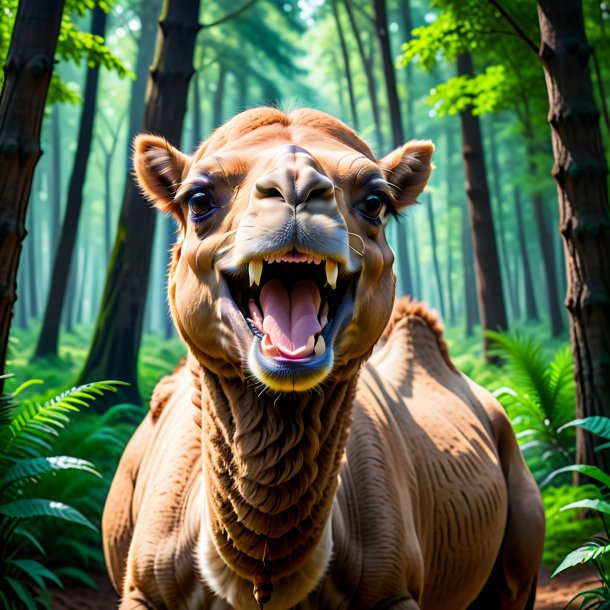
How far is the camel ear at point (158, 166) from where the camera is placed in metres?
2.91

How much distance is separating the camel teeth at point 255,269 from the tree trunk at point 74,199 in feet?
40.6

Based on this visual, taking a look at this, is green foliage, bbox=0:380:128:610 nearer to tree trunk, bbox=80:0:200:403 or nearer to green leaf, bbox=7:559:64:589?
green leaf, bbox=7:559:64:589

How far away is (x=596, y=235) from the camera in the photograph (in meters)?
6.18

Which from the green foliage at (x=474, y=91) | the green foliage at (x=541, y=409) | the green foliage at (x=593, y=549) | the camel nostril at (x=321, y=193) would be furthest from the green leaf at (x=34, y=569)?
the green foliage at (x=474, y=91)

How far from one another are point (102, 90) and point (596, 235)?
36.7 m

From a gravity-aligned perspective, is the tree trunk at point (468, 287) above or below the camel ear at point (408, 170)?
above

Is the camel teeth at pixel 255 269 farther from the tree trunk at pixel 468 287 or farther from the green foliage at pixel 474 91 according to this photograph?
the tree trunk at pixel 468 287

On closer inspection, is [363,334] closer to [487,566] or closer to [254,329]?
[254,329]

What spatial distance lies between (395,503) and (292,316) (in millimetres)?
1107

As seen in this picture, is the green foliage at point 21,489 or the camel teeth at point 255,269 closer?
the camel teeth at point 255,269

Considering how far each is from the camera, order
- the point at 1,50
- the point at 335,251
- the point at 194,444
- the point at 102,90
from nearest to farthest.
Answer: the point at 335,251
the point at 194,444
the point at 1,50
the point at 102,90

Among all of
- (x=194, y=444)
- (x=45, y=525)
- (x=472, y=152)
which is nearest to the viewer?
(x=194, y=444)

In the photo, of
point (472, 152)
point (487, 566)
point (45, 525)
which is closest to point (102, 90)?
point (472, 152)

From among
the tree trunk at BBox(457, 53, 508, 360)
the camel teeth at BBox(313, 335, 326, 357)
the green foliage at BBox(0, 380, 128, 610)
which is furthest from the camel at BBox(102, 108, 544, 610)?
the tree trunk at BBox(457, 53, 508, 360)
